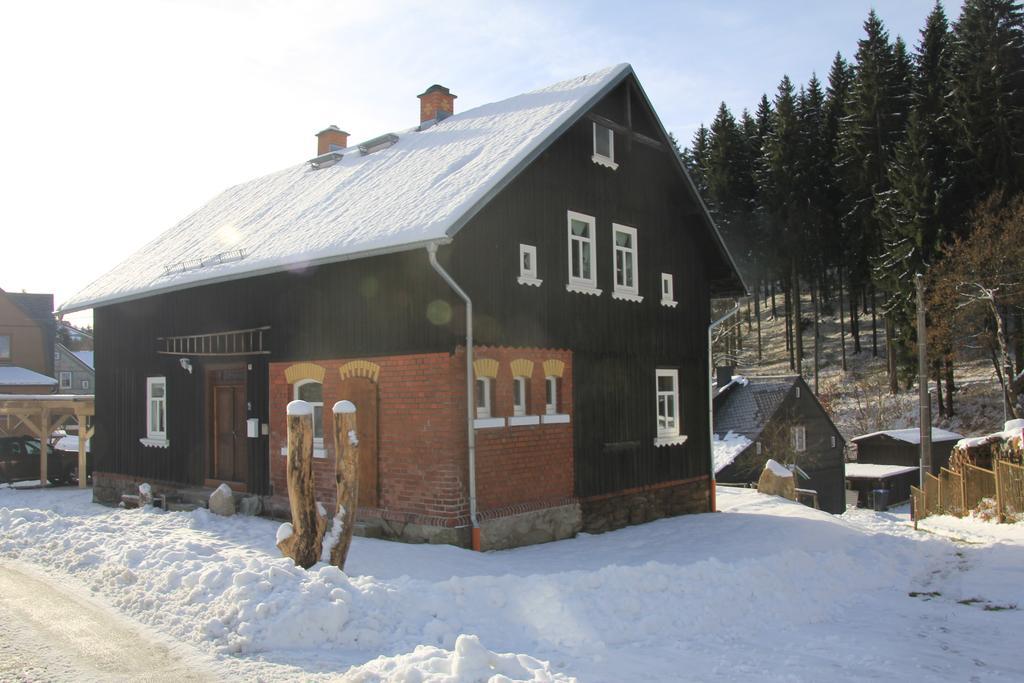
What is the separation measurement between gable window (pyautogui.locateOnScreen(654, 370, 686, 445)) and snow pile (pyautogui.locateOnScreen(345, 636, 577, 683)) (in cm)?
980

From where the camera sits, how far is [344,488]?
898 centimetres

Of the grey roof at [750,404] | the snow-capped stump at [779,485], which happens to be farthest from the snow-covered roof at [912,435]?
the snow-capped stump at [779,485]

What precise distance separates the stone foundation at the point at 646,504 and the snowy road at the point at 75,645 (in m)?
7.50

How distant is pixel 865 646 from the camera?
26.8 ft

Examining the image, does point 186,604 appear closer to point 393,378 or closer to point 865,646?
point 393,378

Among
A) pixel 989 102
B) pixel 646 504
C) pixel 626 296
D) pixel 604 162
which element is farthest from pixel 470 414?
pixel 989 102

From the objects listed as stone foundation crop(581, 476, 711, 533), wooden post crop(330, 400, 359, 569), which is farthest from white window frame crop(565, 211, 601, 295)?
wooden post crop(330, 400, 359, 569)

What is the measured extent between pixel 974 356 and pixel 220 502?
40245 mm

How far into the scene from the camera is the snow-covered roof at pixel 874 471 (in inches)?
1555

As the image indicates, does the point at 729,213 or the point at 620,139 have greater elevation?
the point at 729,213

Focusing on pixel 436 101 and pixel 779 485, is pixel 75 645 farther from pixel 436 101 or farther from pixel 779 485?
pixel 779 485

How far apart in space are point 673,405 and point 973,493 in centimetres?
968

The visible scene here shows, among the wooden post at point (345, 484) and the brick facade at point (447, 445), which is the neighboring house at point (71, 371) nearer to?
the brick facade at point (447, 445)

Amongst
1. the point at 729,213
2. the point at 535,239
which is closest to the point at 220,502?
the point at 535,239
